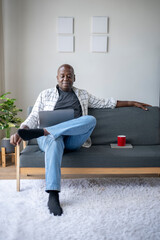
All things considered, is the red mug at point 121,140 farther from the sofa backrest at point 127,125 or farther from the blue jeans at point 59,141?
the blue jeans at point 59,141

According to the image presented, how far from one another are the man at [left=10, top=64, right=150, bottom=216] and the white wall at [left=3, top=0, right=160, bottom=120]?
33.7 inches

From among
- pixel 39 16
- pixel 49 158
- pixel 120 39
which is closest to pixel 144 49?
pixel 120 39

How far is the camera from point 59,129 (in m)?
2.05

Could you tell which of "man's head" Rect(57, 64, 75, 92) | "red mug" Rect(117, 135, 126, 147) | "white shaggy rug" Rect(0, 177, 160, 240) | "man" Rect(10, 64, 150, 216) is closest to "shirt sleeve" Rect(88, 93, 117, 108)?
"man" Rect(10, 64, 150, 216)

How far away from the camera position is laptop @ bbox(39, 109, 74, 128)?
2.21m

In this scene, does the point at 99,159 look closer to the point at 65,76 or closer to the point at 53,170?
the point at 53,170

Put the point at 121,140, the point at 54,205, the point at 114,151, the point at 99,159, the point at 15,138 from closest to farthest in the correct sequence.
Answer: the point at 54,205
the point at 15,138
the point at 99,159
the point at 114,151
the point at 121,140

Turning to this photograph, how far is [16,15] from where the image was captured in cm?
330

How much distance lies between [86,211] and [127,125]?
1.13m

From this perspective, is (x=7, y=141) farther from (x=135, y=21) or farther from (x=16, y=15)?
(x=135, y=21)

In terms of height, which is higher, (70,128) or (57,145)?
(70,128)

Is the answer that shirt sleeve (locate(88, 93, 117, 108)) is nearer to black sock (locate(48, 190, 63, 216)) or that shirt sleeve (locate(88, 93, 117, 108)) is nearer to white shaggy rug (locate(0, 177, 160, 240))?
white shaggy rug (locate(0, 177, 160, 240))

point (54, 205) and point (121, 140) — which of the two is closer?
point (54, 205)

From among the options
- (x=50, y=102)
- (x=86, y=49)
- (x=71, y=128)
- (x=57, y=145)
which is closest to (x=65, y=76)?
(x=50, y=102)
